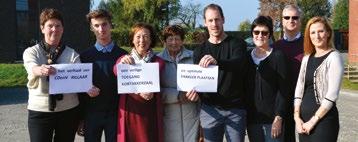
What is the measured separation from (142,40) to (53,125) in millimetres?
1362

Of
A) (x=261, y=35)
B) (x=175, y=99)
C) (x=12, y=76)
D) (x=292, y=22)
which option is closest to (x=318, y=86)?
(x=261, y=35)

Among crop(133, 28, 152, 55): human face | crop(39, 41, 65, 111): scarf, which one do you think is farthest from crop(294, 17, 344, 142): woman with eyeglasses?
crop(39, 41, 65, 111): scarf

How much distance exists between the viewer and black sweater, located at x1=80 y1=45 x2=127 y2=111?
5.78 meters

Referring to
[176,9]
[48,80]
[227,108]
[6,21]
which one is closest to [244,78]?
[227,108]

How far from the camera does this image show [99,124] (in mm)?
5855

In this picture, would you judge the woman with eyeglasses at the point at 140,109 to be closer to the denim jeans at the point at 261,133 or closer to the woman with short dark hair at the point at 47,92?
the woman with short dark hair at the point at 47,92

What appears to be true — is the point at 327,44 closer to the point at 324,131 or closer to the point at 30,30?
the point at 324,131

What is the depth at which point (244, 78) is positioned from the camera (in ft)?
18.7

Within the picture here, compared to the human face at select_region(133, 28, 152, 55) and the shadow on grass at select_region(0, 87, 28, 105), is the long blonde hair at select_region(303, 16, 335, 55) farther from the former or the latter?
the shadow on grass at select_region(0, 87, 28, 105)

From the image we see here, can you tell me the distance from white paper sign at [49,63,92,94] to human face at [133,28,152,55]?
0.57 m

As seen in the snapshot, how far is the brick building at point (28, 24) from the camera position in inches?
1244

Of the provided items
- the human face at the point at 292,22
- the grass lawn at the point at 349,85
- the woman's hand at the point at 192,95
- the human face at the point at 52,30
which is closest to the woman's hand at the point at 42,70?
the human face at the point at 52,30

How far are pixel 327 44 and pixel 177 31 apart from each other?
65.0 inches

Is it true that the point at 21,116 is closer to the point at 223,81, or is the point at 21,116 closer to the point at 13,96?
the point at 13,96
